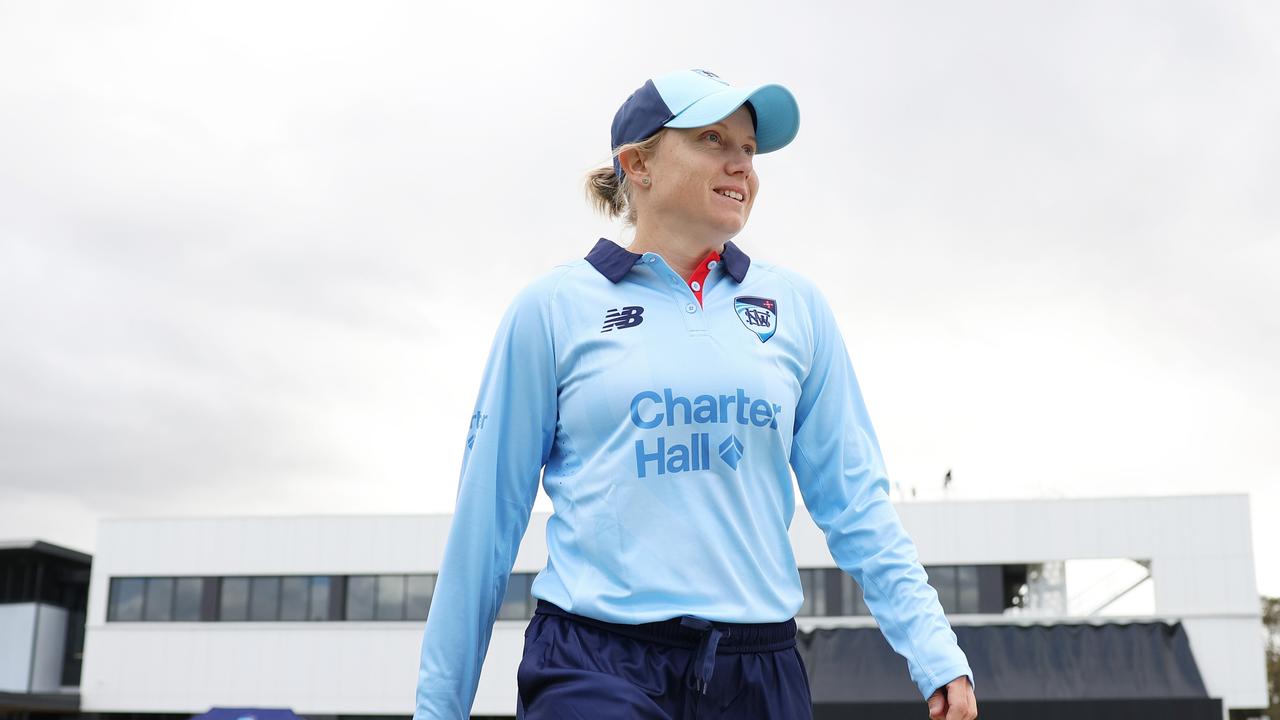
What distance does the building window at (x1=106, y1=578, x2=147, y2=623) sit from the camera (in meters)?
34.0

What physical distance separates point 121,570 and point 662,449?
115 feet

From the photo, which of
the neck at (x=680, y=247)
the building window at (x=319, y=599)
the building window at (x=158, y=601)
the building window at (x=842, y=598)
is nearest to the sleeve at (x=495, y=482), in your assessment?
the neck at (x=680, y=247)

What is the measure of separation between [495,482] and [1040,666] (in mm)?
27506

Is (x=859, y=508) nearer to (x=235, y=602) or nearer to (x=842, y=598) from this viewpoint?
(x=842, y=598)

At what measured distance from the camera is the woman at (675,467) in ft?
7.61

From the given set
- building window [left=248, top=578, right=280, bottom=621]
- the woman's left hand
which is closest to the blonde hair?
the woman's left hand

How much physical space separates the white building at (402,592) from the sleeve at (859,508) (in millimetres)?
25229

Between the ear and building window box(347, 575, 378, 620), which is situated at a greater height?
the ear

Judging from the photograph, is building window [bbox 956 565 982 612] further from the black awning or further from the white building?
the black awning

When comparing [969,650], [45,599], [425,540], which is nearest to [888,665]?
[969,650]

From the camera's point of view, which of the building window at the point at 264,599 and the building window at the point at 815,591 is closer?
the building window at the point at 815,591

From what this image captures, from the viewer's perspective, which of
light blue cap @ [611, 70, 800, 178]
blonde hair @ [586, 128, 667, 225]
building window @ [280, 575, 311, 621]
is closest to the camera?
light blue cap @ [611, 70, 800, 178]

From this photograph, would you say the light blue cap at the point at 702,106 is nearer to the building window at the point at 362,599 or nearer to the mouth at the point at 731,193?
the mouth at the point at 731,193

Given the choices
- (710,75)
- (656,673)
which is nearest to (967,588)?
(710,75)
